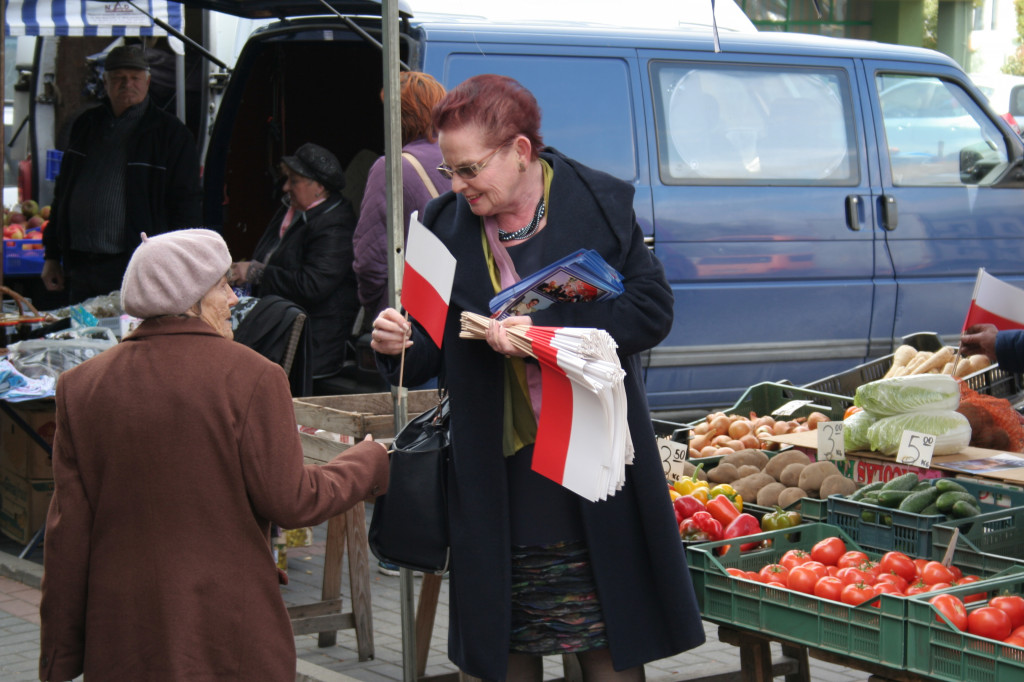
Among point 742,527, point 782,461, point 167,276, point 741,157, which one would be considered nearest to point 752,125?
point 741,157

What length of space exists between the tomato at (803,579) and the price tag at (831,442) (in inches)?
39.8

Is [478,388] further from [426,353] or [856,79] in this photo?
[856,79]

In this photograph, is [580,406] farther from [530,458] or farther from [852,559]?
[852,559]

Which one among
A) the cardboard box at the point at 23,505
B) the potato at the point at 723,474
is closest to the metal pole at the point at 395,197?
the potato at the point at 723,474

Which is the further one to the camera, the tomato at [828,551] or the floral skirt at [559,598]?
the tomato at [828,551]

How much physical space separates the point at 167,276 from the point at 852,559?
69.7 inches

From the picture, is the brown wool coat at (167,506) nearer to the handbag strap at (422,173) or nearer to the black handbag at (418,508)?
the black handbag at (418,508)

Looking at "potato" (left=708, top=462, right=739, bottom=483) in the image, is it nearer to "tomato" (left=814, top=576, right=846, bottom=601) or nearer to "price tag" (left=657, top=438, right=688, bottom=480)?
"price tag" (left=657, top=438, right=688, bottom=480)

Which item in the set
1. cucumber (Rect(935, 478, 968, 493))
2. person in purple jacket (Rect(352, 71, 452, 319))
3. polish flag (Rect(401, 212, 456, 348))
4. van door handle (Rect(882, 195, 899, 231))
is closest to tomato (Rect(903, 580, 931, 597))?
cucumber (Rect(935, 478, 968, 493))

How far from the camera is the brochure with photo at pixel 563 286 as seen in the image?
2.43 m

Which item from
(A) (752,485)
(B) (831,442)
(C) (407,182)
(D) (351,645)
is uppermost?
(C) (407,182)

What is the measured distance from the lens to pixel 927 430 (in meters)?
3.72

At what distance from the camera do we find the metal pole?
3.04 m

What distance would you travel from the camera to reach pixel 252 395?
245 cm
